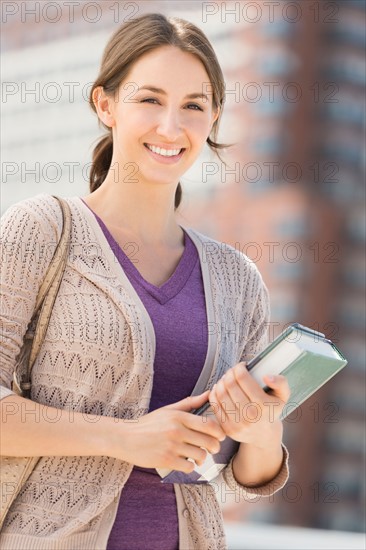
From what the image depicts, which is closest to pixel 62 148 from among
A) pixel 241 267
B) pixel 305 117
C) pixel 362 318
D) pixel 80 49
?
pixel 80 49

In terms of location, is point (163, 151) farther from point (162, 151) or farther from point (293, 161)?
point (293, 161)

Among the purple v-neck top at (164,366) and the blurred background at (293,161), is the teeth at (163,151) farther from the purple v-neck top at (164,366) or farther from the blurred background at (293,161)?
the blurred background at (293,161)

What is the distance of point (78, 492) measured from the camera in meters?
1.60

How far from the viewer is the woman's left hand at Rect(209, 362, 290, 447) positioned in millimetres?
1496

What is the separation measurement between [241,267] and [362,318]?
49101 mm

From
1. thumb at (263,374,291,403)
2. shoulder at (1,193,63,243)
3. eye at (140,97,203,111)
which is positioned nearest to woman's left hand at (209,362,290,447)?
thumb at (263,374,291,403)

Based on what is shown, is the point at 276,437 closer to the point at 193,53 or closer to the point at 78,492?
the point at 78,492

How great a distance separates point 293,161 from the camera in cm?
5216

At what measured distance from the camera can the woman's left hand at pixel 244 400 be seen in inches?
58.9

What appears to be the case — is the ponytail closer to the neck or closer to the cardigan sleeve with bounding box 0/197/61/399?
the neck

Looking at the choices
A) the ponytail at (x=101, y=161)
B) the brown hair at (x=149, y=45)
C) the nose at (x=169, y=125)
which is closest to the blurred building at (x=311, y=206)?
the ponytail at (x=101, y=161)

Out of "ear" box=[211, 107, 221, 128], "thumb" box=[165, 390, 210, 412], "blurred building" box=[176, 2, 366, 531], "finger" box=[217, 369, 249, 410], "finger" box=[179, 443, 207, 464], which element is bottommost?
"blurred building" box=[176, 2, 366, 531]

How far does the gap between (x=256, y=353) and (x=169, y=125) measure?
45cm

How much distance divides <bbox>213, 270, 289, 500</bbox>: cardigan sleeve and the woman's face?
298 mm
